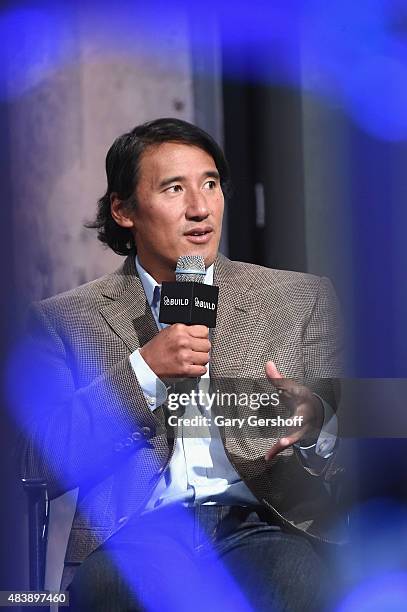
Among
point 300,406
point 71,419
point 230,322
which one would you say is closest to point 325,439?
point 300,406

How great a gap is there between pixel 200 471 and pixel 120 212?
0.65 meters

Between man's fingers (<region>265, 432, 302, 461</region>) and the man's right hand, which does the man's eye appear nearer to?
the man's right hand

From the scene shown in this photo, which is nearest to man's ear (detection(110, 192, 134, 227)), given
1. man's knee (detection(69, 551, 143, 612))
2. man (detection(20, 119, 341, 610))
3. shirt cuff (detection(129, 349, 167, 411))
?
man (detection(20, 119, 341, 610))

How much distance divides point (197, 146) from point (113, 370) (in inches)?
22.4

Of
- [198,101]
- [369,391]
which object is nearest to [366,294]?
[369,391]

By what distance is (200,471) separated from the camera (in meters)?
2.56

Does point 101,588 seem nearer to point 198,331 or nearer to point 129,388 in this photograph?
point 129,388

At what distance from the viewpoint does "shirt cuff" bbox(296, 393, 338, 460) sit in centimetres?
256

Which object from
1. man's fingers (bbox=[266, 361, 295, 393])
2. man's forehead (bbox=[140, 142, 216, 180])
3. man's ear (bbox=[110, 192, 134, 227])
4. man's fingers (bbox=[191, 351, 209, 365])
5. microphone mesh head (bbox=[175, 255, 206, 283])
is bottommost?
man's fingers (bbox=[266, 361, 295, 393])

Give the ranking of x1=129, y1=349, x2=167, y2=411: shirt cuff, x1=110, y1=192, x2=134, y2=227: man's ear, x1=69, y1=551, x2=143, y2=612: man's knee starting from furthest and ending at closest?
x1=110, y1=192, x2=134, y2=227: man's ear
x1=129, y1=349, x2=167, y2=411: shirt cuff
x1=69, y1=551, x2=143, y2=612: man's knee

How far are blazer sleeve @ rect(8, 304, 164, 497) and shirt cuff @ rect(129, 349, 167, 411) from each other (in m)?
0.01

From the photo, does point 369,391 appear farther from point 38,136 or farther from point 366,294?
point 38,136

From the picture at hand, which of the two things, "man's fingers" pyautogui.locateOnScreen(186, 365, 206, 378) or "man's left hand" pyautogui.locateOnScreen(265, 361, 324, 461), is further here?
"man's left hand" pyautogui.locateOnScreen(265, 361, 324, 461)

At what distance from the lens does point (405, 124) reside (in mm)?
2799
